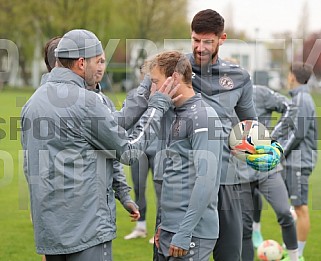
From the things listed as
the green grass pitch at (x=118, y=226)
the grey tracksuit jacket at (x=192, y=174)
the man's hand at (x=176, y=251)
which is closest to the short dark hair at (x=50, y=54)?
the grey tracksuit jacket at (x=192, y=174)

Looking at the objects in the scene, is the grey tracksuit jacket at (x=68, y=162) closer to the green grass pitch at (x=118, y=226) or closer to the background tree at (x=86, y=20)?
the green grass pitch at (x=118, y=226)

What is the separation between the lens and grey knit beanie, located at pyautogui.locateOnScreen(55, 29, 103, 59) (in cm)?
401

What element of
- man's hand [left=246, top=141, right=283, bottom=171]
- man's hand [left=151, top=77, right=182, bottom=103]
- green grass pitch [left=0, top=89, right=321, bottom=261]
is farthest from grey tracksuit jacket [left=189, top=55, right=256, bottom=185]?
green grass pitch [left=0, top=89, right=321, bottom=261]

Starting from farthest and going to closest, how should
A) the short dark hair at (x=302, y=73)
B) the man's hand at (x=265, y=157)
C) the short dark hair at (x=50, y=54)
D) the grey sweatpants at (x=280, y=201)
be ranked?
1. the short dark hair at (x=302, y=73)
2. the grey sweatpants at (x=280, y=201)
3. the short dark hair at (x=50, y=54)
4. the man's hand at (x=265, y=157)

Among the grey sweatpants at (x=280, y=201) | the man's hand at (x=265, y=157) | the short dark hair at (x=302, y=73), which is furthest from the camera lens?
the short dark hair at (x=302, y=73)

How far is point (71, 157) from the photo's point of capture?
3.93m

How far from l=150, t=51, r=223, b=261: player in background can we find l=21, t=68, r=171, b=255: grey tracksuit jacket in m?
0.53

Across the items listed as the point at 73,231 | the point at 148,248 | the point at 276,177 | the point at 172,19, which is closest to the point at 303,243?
the point at 276,177

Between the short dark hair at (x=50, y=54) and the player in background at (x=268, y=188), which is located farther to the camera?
the player in background at (x=268, y=188)

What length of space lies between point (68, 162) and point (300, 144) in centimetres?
476

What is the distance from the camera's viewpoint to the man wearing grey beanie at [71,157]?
3908 millimetres

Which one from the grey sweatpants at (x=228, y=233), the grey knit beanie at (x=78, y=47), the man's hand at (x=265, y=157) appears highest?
the grey knit beanie at (x=78, y=47)

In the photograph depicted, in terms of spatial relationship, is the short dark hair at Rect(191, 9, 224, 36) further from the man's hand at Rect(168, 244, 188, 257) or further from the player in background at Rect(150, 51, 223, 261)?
the man's hand at Rect(168, 244, 188, 257)

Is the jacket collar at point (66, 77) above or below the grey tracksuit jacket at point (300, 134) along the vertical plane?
above
